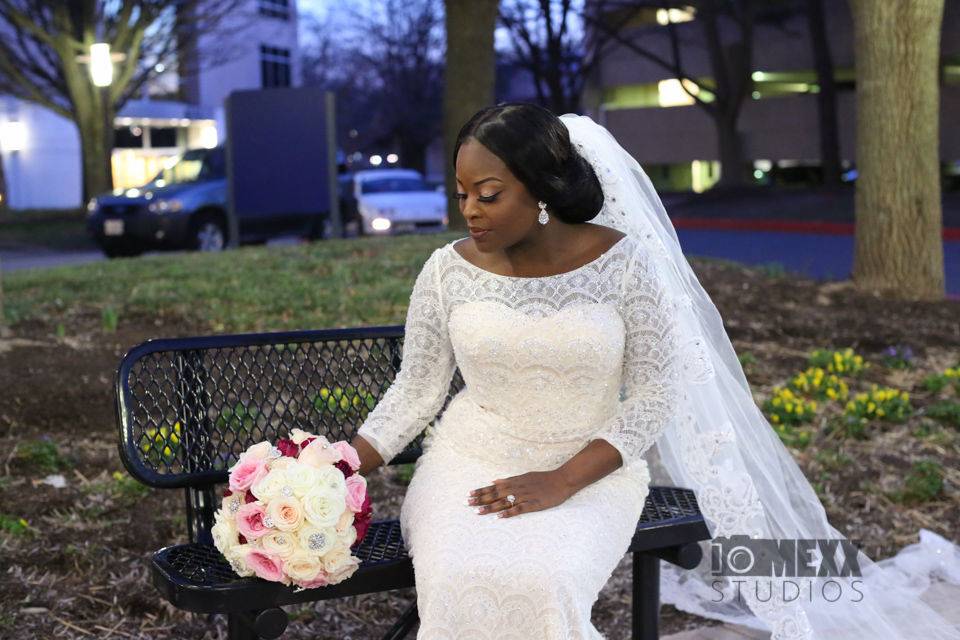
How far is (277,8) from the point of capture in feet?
166

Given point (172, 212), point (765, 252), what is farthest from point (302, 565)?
point (765, 252)

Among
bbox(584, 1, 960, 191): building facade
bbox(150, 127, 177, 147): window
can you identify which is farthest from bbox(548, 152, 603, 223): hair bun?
bbox(150, 127, 177, 147): window

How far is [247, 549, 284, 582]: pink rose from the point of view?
2.78 meters

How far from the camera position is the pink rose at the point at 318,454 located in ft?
9.33

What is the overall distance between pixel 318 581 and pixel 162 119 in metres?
42.2

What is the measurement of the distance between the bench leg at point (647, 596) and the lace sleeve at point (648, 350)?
35 centimetres

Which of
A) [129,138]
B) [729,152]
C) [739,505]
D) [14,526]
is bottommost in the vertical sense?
[14,526]

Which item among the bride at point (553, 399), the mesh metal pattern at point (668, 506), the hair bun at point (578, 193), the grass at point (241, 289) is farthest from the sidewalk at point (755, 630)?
the grass at point (241, 289)

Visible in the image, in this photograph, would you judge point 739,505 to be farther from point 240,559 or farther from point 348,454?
point 240,559

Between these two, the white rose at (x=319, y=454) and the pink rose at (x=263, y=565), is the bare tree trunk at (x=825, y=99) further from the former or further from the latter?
the pink rose at (x=263, y=565)

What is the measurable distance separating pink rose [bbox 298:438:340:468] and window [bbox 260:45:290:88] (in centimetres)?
4961

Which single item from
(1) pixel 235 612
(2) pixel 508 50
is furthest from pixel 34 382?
(2) pixel 508 50

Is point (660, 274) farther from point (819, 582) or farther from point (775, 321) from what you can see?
point (775, 321)

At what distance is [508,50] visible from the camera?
A: 1913 inches
